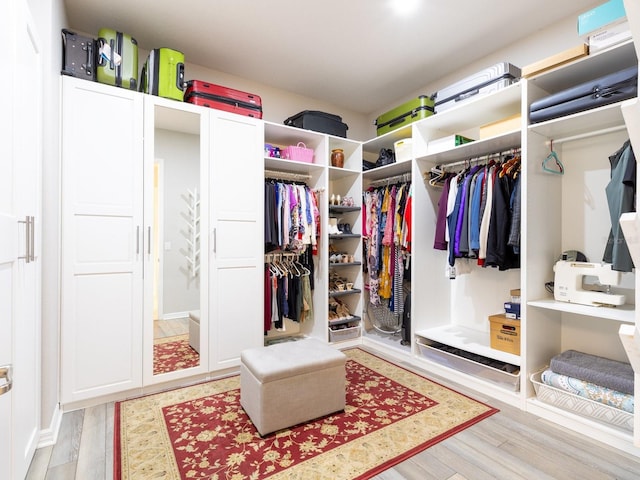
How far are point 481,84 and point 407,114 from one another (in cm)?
74

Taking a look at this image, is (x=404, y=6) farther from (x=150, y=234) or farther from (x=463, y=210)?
(x=150, y=234)

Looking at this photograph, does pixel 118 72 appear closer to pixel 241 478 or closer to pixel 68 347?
pixel 68 347

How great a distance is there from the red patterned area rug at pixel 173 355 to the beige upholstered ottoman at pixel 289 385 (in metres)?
0.73

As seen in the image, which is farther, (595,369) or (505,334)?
(505,334)

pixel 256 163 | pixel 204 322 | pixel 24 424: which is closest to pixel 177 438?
pixel 24 424

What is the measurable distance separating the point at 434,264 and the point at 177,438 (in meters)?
2.45

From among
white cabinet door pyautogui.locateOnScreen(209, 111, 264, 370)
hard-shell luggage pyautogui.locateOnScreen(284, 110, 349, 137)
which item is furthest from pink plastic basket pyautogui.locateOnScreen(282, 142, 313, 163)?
white cabinet door pyautogui.locateOnScreen(209, 111, 264, 370)

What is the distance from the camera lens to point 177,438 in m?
1.86

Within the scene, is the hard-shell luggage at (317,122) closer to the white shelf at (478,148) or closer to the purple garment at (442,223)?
the white shelf at (478,148)

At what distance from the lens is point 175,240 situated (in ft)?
8.65

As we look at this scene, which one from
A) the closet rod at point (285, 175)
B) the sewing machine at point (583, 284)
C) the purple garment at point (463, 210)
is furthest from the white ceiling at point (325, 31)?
the sewing machine at point (583, 284)

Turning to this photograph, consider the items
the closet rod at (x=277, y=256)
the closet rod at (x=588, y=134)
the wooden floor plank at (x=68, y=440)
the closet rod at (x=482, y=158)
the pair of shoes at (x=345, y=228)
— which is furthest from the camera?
the pair of shoes at (x=345, y=228)

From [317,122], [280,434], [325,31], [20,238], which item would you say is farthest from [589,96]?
[20,238]

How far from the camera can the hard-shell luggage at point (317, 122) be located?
332 cm
